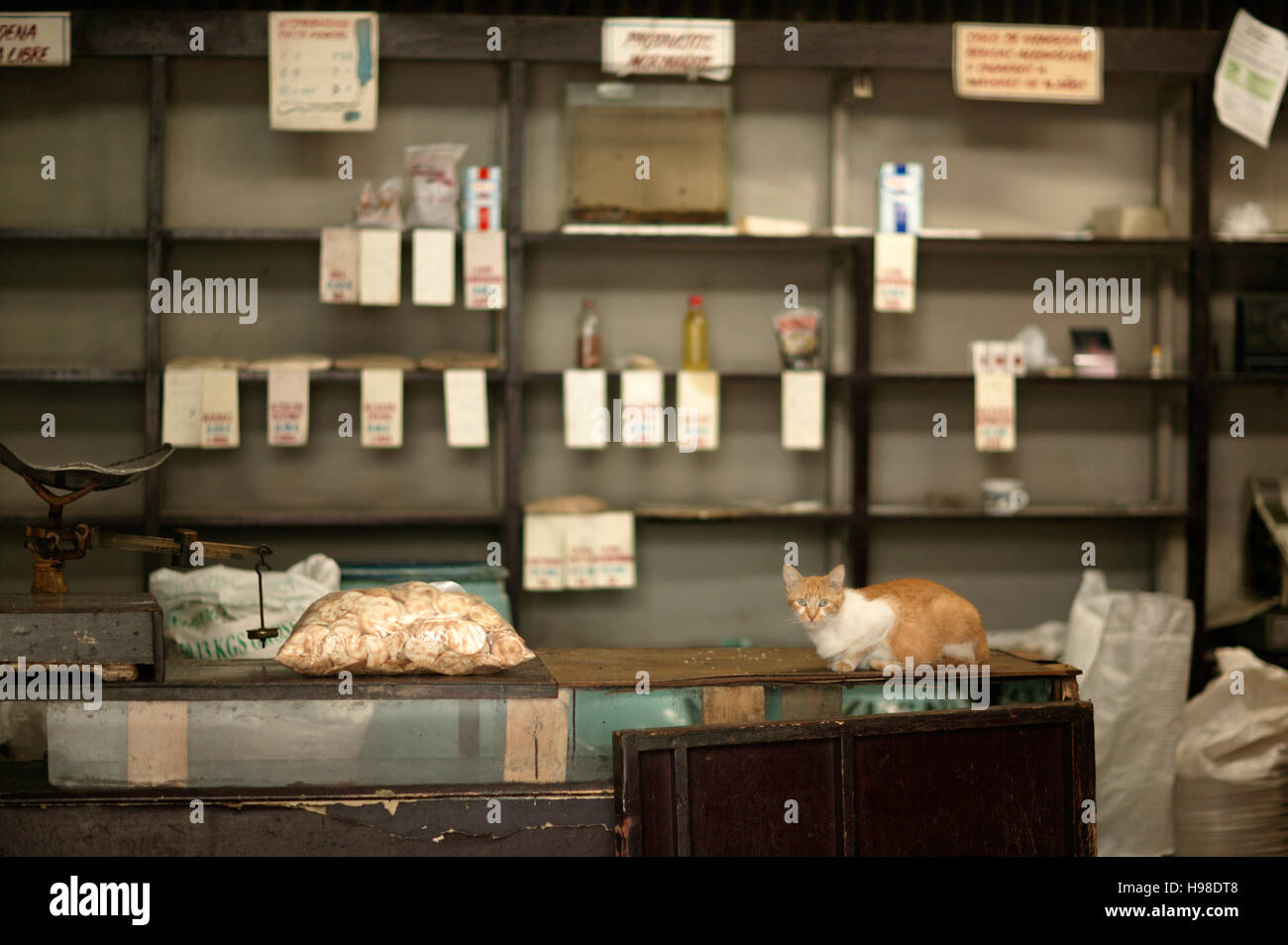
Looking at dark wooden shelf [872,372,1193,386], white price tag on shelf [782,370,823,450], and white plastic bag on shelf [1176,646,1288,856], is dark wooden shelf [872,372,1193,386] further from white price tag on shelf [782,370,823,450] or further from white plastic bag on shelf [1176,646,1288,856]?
white plastic bag on shelf [1176,646,1288,856]

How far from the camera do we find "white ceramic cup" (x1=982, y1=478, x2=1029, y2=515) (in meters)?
3.67

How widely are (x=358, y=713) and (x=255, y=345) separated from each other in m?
2.35

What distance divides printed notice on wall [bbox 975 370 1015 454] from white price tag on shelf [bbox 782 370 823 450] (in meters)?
0.50

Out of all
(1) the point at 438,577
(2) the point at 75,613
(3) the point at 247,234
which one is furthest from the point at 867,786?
(3) the point at 247,234

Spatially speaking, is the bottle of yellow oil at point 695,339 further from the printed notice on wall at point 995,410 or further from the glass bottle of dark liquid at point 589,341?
the printed notice on wall at point 995,410

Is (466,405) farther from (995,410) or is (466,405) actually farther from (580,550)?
(995,410)

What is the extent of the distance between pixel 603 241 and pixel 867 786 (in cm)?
222

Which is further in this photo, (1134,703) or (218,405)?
(218,405)

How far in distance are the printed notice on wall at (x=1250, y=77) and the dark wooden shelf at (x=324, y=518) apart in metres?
2.62

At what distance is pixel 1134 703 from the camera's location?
3266 mm

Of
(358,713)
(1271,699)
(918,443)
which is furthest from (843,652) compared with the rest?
(918,443)

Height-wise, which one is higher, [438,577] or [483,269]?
[483,269]

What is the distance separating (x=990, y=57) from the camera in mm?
3557
